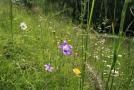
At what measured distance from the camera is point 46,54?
135 inches

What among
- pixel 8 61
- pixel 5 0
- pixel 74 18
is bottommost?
pixel 74 18

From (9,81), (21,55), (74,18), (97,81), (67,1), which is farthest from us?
(67,1)

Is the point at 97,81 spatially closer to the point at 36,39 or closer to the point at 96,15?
the point at 36,39

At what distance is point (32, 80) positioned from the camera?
279 cm

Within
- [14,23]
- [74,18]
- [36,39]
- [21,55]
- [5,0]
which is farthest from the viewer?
[74,18]

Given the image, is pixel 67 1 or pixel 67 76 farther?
pixel 67 1

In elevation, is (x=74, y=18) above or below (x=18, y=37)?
below

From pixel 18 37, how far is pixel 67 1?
237 inches

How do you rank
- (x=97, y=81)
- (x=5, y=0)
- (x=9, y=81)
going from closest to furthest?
(x=97, y=81) < (x=9, y=81) < (x=5, y=0)

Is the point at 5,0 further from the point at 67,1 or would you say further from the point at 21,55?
the point at 21,55

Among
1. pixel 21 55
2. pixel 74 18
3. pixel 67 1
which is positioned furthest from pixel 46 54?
pixel 67 1

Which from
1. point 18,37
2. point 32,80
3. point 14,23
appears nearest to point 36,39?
point 18,37

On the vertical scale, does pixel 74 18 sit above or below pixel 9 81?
below

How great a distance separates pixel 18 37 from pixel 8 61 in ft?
2.33
